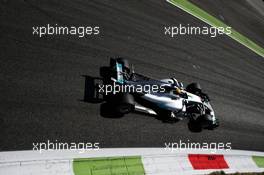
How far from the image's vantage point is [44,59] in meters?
9.92

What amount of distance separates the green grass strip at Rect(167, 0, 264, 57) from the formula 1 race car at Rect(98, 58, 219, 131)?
7271 millimetres

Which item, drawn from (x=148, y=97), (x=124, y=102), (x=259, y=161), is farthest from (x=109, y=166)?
(x=259, y=161)

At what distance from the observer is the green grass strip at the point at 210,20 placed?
56.7 ft

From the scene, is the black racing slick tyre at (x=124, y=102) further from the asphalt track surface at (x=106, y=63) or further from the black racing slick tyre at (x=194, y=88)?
Result: the black racing slick tyre at (x=194, y=88)

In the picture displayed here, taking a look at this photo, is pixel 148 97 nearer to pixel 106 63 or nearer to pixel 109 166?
pixel 106 63

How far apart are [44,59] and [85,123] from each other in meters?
2.45

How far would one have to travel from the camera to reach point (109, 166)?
28.1 feet

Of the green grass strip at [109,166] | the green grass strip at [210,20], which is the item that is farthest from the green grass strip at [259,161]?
the green grass strip at [210,20]

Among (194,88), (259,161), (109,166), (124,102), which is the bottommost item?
(259,161)

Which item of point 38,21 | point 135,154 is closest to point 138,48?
point 38,21

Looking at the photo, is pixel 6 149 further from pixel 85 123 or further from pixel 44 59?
pixel 44 59

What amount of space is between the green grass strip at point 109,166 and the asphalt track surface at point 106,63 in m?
0.58

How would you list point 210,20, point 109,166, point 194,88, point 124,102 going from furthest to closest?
1. point 210,20
2. point 194,88
3. point 124,102
4. point 109,166

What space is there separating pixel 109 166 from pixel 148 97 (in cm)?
269
